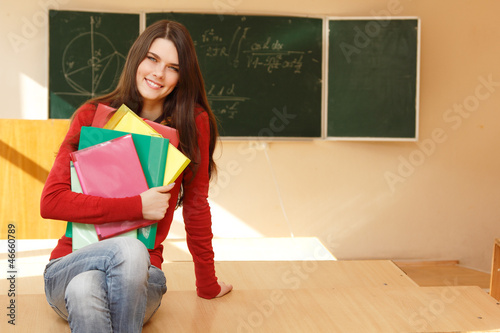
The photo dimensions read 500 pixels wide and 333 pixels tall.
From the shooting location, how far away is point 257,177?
12.6 ft

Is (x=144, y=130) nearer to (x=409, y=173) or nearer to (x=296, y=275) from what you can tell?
(x=296, y=275)

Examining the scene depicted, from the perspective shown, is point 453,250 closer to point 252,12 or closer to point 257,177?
point 257,177

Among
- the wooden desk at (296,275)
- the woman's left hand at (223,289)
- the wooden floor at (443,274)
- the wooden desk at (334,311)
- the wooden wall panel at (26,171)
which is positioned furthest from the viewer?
the wooden floor at (443,274)

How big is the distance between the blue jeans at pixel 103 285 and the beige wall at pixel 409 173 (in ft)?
8.13

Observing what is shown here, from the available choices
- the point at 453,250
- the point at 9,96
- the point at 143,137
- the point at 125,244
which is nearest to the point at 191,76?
the point at 143,137

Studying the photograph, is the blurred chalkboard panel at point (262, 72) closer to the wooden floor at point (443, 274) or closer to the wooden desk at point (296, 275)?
the wooden floor at point (443, 274)

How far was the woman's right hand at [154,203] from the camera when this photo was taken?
4.67ft

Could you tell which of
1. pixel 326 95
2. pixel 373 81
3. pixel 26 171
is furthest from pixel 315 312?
pixel 373 81

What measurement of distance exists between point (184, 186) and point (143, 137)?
0.82 feet

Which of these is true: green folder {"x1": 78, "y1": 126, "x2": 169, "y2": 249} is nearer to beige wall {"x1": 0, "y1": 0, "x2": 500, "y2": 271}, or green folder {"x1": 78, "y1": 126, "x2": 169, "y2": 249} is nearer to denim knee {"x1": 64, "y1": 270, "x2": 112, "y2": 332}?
denim knee {"x1": 64, "y1": 270, "x2": 112, "y2": 332}

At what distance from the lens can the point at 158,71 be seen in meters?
1.56

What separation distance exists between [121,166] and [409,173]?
2.97 metres

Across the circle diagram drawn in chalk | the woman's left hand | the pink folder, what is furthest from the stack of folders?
the circle diagram drawn in chalk

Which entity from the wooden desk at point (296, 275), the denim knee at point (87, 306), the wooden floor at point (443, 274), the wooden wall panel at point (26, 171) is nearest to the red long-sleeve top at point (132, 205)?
the denim knee at point (87, 306)
